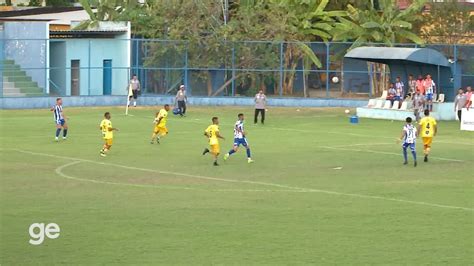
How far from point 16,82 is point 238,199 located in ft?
112

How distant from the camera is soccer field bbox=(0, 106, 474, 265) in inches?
767

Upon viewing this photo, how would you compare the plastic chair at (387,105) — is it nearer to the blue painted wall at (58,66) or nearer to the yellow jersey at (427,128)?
the blue painted wall at (58,66)

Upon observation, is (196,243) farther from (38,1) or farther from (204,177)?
(38,1)

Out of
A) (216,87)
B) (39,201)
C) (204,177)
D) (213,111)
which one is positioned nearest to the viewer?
(39,201)

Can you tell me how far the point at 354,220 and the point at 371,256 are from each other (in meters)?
3.78

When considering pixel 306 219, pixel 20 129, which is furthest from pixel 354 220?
pixel 20 129

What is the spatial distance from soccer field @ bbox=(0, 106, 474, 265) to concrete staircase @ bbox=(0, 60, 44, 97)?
14.2 metres

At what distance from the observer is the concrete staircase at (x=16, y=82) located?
57.6 m

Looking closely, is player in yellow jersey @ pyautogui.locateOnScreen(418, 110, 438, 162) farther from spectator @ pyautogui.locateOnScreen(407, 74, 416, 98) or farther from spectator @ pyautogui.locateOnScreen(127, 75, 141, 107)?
spectator @ pyautogui.locateOnScreen(127, 75, 141, 107)

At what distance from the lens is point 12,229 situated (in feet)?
70.4

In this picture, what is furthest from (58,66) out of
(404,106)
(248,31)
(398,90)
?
(404,106)

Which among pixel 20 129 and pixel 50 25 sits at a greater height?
pixel 50 25

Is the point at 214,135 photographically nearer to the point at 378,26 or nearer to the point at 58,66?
the point at 58,66

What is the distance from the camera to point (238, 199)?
2595cm
